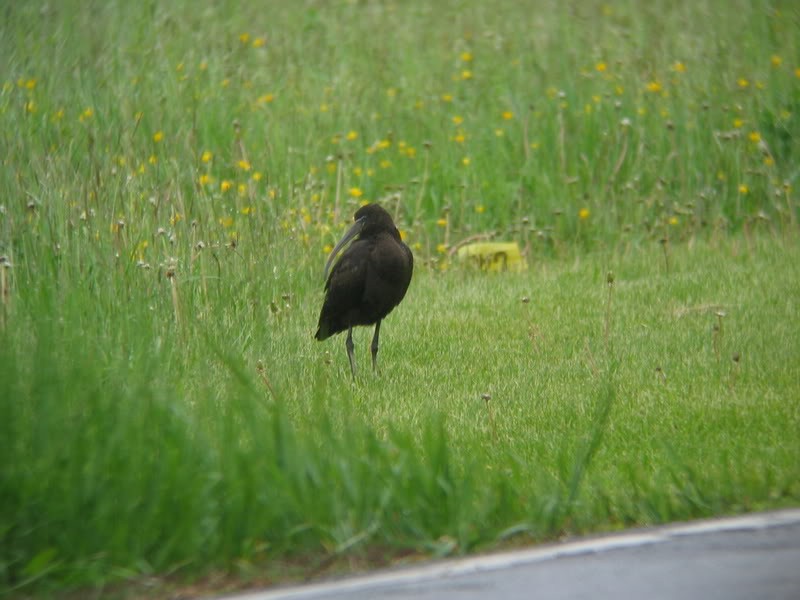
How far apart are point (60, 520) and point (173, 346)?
2303mm

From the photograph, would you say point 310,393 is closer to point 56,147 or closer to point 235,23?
point 56,147

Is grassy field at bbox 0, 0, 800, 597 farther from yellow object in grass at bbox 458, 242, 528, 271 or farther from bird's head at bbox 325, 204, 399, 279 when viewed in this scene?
bird's head at bbox 325, 204, 399, 279

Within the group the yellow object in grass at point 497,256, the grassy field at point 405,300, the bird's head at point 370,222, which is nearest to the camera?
the grassy field at point 405,300

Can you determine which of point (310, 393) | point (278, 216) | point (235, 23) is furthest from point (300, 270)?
point (235, 23)

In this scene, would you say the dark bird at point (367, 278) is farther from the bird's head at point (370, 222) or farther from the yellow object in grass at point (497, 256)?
the yellow object in grass at point (497, 256)

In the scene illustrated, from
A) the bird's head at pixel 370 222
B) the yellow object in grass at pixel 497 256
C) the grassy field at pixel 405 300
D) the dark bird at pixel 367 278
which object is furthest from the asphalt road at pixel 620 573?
the yellow object in grass at pixel 497 256

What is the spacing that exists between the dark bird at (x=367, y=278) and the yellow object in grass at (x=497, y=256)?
79.5 inches

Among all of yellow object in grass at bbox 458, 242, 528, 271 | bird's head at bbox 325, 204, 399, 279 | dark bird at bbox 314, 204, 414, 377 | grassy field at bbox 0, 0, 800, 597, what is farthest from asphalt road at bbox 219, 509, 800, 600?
yellow object in grass at bbox 458, 242, 528, 271

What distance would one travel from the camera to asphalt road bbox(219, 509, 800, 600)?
11.7ft

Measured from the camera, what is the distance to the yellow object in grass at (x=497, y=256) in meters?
9.58

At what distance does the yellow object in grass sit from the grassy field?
24cm

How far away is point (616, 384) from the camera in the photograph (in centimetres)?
642

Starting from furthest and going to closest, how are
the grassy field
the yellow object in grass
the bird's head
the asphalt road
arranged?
the yellow object in grass
the bird's head
the grassy field
the asphalt road

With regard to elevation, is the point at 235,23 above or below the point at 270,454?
above
